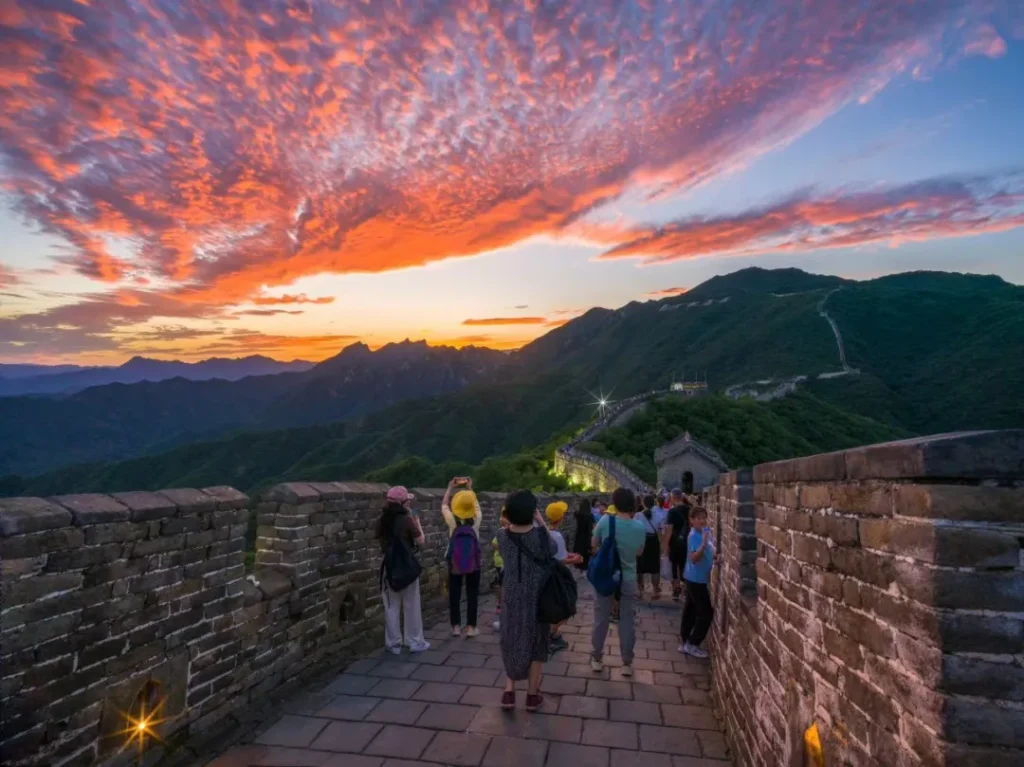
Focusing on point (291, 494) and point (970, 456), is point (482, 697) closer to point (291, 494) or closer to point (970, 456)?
point (291, 494)

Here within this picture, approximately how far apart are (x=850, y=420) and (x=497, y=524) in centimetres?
7046

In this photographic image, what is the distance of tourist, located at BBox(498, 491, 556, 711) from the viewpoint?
15.2 ft

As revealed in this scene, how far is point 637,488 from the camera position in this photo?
27.8m

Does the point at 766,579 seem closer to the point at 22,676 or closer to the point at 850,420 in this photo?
the point at 22,676

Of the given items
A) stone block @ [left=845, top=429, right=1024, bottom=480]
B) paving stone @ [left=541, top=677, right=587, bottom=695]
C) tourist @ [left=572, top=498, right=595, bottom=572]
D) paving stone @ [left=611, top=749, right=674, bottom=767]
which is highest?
stone block @ [left=845, top=429, right=1024, bottom=480]

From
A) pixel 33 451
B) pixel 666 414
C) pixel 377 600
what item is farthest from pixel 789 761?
pixel 33 451

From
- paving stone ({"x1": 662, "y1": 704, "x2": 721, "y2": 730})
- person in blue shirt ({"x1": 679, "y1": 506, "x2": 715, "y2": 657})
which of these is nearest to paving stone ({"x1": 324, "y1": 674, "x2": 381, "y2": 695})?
paving stone ({"x1": 662, "y1": 704, "x2": 721, "y2": 730})

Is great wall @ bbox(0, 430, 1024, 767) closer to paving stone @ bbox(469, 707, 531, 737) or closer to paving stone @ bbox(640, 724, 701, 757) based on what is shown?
paving stone @ bbox(640, 724, 701, 757)

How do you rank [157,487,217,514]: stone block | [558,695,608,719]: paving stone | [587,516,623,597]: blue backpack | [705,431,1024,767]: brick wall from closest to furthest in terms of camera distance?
[705,431,1024,767]: brick wall, [157,487,217,514]: stone block, [558,695,608,719]: paving stone, [587,516,623,597]: blue backpack

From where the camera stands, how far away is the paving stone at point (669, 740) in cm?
407

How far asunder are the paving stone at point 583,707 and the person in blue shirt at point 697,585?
5.34 feet

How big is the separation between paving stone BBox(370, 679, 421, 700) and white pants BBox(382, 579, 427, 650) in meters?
0.78

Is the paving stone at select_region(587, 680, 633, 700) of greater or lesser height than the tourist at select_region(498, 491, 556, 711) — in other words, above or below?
below

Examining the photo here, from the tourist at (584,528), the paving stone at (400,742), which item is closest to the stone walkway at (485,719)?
the paving stone at (400,742)
